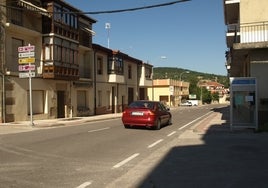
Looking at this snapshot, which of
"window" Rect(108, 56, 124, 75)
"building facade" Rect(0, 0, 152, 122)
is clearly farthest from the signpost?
"window" Rect(108, 56, 124, 75)

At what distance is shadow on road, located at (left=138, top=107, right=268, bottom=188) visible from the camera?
7719 millimetres

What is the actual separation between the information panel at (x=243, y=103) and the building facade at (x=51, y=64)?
8307mm

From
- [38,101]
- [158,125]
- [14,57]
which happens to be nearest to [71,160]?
[158,125]

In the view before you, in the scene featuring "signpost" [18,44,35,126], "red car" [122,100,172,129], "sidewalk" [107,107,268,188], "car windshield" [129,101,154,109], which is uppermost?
"signpost" [18,44,35,126]

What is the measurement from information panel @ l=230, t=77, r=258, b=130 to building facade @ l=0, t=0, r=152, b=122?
8307mm

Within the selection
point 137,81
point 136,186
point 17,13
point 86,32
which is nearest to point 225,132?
point 136,186

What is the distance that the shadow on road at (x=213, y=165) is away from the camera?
772 centimetres

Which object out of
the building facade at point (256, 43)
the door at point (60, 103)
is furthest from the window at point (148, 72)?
the building facade at point (256, 43)

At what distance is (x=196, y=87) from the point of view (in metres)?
130

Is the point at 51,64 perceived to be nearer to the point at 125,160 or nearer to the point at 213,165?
the point at 125,160

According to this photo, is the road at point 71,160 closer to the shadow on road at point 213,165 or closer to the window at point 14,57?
the shadow on road at point 213,165

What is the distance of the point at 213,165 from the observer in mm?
9594

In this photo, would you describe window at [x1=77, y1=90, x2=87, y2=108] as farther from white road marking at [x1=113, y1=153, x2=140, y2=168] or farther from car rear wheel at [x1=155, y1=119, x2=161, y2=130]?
white road marking at [x1=113, y1=153, x2=140, y2=168]

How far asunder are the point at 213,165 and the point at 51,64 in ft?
75.7
